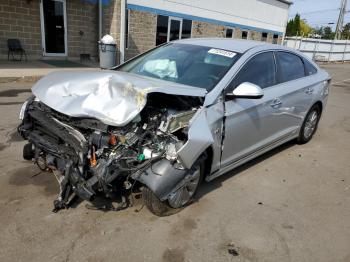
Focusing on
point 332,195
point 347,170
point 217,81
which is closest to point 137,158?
point 217,81

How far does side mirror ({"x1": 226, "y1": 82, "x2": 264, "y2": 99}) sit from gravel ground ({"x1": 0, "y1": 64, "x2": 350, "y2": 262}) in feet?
4.00

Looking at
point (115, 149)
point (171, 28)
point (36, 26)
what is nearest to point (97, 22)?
A: point (36, 26)

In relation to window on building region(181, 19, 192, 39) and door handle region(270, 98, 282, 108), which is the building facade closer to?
window on building region(181, 19, 192, 39)

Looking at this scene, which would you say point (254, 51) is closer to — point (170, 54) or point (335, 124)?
point (170, 54)

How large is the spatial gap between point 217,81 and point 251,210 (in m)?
1.48

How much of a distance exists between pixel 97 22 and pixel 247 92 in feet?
42.1

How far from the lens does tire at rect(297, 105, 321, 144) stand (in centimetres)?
561

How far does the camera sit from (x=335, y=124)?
7758 mm

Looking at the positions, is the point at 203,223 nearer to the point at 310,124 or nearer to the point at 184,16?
the point at 310,124

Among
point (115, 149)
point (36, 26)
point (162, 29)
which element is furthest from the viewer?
point (162, 29)

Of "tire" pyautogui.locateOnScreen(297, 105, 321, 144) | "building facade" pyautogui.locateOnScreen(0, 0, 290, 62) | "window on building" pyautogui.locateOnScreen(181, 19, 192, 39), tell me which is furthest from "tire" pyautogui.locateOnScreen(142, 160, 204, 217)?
"window on building" pyautogui.locateOnScreen(181, 19, 192, 39)

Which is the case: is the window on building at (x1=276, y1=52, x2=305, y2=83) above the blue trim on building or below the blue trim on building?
below

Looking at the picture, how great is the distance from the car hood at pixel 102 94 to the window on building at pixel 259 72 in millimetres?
732

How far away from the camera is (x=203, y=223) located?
10.8 ft
